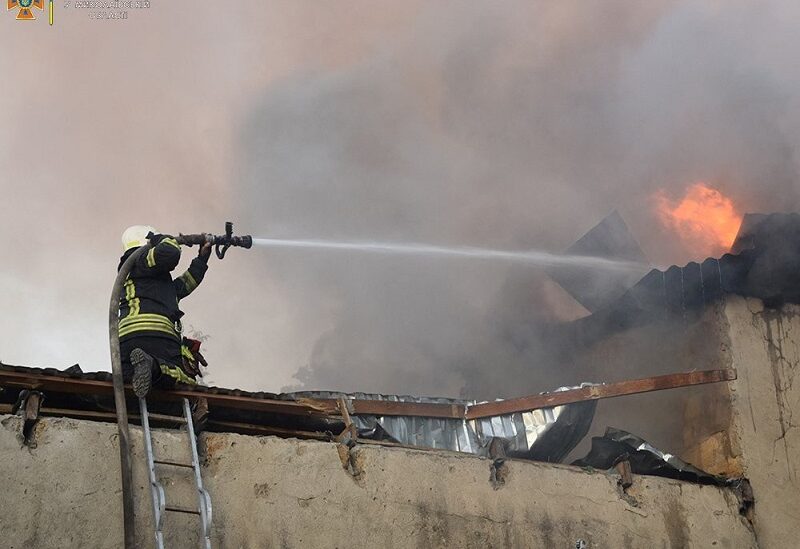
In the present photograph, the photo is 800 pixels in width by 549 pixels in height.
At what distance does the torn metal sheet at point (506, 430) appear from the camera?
8.20 metres

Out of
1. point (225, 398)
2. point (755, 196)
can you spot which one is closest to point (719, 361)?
point (755, 196)

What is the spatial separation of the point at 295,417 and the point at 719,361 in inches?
166

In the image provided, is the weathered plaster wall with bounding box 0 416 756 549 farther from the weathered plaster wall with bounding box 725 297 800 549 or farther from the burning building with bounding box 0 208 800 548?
the weathered plaster wall with bounding box 725 297 800 549

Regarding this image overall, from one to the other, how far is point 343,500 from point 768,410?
425 centimetres

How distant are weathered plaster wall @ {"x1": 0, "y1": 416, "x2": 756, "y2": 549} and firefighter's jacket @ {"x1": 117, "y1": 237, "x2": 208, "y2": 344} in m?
0.93

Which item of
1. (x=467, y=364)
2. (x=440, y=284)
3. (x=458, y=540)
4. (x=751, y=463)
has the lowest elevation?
(x=458, y=540)

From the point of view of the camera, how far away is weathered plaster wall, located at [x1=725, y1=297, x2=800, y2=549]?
27.1 feet

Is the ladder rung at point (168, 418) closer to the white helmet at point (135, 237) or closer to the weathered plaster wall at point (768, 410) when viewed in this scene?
the white helmet at point (135, 237)

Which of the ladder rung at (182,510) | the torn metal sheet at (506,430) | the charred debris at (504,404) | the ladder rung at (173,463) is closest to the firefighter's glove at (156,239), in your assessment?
the charred debris at (504,404)

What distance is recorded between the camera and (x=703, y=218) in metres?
11.3

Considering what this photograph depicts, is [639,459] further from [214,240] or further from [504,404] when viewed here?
[214,240]

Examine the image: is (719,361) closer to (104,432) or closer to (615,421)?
(615,421)

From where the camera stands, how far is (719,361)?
8.98m

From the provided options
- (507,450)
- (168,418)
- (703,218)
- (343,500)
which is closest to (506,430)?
(507,450)
